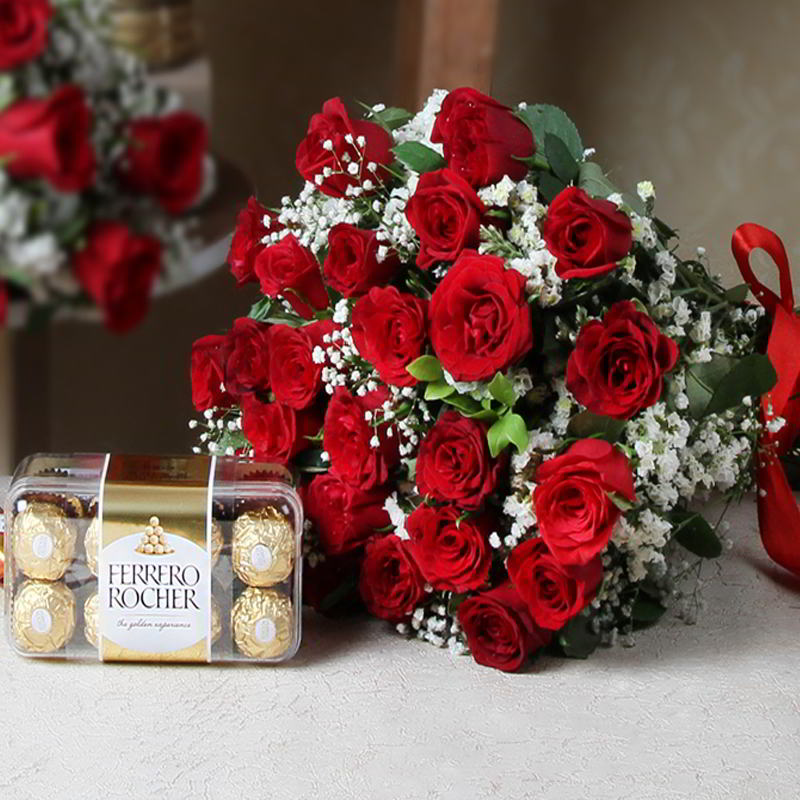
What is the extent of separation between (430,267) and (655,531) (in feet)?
0.76

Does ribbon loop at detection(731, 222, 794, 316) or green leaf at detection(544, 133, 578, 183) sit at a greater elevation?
green leaf at detection(544, 133, 578, 183)

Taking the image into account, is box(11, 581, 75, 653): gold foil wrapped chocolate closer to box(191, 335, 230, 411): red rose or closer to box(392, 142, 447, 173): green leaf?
box(191, 335, 230, 411): red rose

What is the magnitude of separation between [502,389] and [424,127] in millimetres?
244

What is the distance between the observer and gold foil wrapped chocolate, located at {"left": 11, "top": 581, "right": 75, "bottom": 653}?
823mm

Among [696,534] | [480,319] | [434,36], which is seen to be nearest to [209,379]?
[480,319]

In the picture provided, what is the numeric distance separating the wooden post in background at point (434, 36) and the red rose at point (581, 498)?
1.12 feet

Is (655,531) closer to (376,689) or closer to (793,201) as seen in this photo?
(376,689)

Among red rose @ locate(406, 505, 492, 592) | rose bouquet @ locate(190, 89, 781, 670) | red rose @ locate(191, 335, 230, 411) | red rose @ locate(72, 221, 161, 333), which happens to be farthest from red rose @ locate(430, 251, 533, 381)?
red rose @ locate(72, 221, 161, 333)

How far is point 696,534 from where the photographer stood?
0.89 metres

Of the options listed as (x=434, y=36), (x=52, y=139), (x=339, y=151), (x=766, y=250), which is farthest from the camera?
(x=766, y=250)

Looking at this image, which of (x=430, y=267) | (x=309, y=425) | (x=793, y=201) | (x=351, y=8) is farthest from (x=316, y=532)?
(x=793, y=201)

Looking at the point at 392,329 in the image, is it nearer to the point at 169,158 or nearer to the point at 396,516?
the point at 396,516

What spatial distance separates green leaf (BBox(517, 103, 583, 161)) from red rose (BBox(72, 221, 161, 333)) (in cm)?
59

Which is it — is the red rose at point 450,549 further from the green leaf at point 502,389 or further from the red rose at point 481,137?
the red rose at point 481,137
